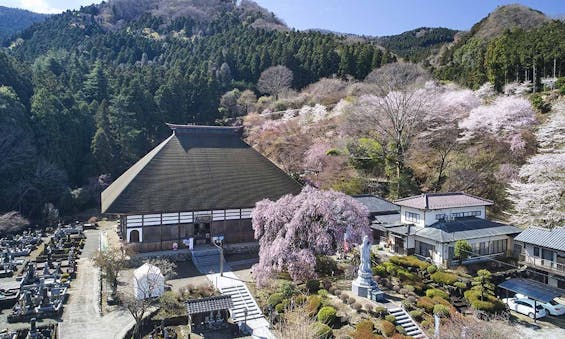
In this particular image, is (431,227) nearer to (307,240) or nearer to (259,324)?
(307,240)

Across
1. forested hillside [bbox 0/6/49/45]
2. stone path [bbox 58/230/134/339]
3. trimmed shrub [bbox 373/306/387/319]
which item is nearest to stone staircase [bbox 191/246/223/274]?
stone path [bbox 58/230/134/339]

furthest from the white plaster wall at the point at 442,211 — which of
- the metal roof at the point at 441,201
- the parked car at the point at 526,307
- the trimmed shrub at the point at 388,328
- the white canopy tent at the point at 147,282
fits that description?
the white canopy tent at the point at 147,282

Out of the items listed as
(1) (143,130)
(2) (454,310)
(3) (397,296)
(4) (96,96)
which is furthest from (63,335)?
(4) (96,96)

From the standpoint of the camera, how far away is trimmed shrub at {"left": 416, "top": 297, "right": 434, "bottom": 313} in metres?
13.5

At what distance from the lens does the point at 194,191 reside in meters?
20.2

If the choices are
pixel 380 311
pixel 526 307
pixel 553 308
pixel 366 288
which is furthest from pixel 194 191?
pixel 553 308

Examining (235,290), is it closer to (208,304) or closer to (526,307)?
(208,304)

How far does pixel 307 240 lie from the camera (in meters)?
14.8

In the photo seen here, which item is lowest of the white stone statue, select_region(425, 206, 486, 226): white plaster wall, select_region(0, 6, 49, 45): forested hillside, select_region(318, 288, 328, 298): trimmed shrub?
select_region(318, 288, 328, 298): trimmed shrub

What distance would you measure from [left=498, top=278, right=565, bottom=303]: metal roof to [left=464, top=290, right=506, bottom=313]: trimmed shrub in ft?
3.41

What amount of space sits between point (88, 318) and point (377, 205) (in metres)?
16.4

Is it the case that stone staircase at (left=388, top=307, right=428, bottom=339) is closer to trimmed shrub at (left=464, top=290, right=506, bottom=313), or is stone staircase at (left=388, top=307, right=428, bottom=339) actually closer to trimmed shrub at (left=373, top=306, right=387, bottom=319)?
trimmed shrub at (left=373, top=306, right=387, bottom=319)

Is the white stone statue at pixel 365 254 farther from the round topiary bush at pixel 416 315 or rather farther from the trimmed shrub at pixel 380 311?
the round topiary bush at pixel 416 315

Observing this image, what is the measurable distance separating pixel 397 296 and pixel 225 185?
1073cm
